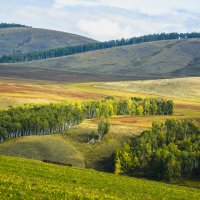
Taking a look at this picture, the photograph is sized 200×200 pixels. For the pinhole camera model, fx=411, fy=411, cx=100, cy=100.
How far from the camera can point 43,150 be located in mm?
115938

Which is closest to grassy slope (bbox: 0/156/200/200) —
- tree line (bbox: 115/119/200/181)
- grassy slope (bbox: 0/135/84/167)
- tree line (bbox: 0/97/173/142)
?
tree line (bbox: 115/119/200/181)

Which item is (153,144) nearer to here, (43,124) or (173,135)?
(173,135)

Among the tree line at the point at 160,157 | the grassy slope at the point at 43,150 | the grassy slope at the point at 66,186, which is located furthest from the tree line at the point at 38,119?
the grassy slope at the point at 66,186

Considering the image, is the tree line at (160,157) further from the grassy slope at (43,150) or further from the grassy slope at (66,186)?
the grassy slope at (66,186)

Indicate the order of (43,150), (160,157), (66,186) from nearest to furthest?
(66,186)
(160,157)
(43,150)

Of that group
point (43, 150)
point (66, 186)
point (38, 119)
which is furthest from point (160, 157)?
point (66, 186)

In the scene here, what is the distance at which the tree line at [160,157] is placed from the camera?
103750 mm

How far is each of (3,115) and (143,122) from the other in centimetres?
6221

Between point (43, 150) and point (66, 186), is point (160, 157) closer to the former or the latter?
point (43, 150)

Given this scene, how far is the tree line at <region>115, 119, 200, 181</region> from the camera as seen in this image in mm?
103750

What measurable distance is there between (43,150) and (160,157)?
32992mm

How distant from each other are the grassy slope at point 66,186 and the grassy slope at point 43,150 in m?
64.4

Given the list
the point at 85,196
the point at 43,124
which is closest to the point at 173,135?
the point at 43,124

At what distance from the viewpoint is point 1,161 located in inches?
1650
